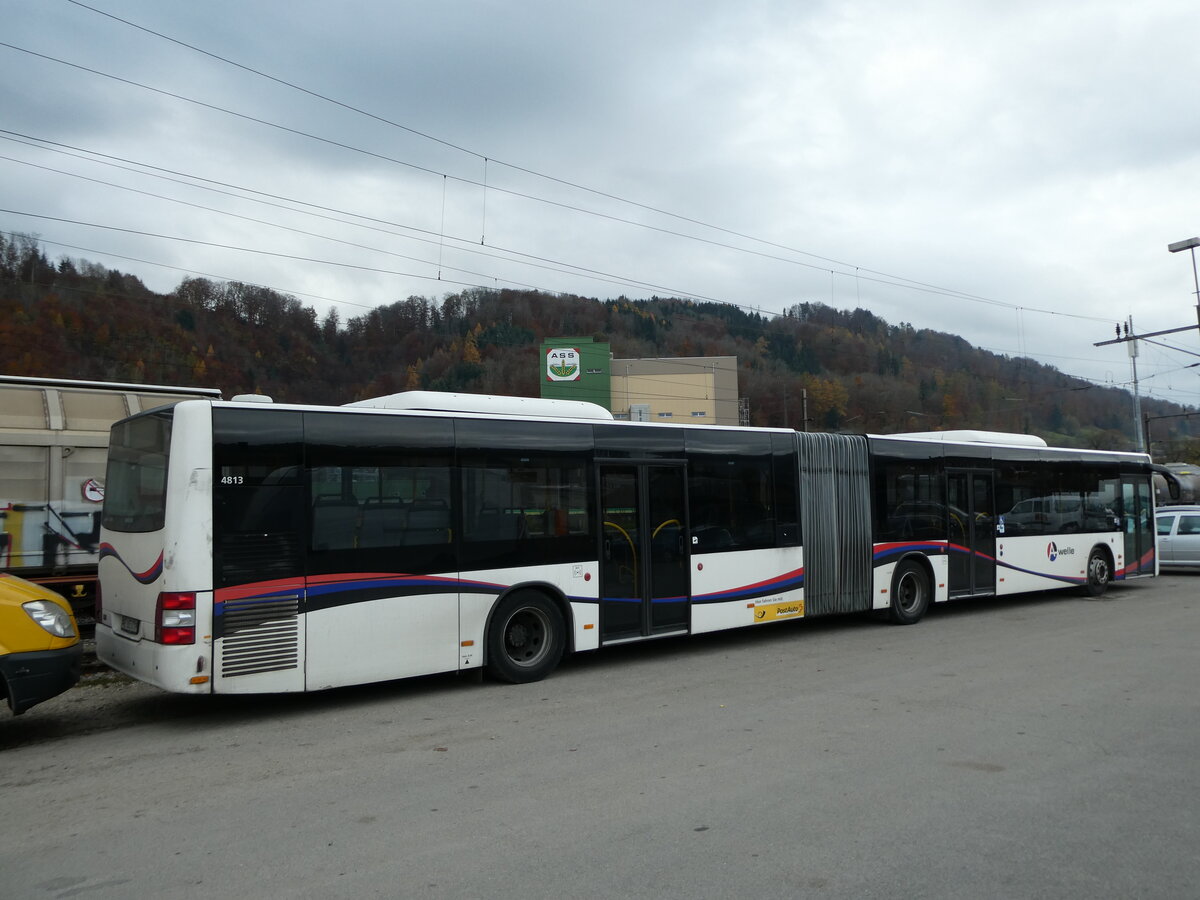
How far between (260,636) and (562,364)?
1815 inches

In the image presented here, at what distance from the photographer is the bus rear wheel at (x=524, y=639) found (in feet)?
29.9

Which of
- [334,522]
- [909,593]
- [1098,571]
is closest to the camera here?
[334,522]

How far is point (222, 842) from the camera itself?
15.9ft

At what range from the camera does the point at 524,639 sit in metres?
9.53

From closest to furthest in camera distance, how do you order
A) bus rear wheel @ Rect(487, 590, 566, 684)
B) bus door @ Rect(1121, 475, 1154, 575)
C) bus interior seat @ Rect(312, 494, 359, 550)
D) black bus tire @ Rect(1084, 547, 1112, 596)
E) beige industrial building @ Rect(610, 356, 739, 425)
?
bus interior seat @ Rect(312, 494, 359, 550), bus rear wheel @ Rect(487, 590, 566, 684), black bus tire @ Rect(1084, 547, 1112, 596), bus door @ Rect(1121, 475, 1154, 575), beige industrial building @ Rect(610, 356, 739, 425)

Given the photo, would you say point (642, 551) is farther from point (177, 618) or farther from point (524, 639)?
point (177, 618)

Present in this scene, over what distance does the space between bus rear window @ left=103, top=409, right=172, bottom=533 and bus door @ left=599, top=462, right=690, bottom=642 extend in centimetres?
457

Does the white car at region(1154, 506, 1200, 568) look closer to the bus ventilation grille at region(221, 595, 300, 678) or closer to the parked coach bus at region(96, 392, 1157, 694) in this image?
the parked coach bus at region(96, 392, 1157, 694)

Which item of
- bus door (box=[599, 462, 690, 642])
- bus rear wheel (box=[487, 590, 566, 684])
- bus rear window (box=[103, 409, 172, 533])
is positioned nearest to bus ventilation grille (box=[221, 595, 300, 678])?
bus rear window (box=[103, 409, 172, 533])

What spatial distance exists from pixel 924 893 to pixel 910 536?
1044 centimetres

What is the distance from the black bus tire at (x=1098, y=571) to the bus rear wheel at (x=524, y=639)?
12.6m

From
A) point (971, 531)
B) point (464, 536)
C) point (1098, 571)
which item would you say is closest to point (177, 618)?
point (464, 536)

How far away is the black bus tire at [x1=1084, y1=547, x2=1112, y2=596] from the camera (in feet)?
57.1

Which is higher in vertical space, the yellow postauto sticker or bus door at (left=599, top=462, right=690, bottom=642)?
bus door at (left=599, top=462, right=690, bottom=642)
